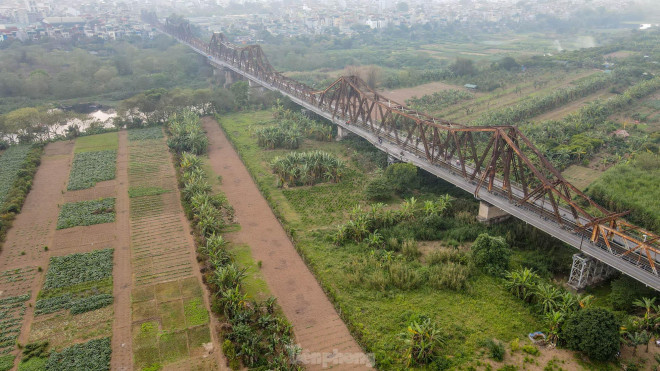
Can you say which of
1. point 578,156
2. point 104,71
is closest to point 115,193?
point 578,156

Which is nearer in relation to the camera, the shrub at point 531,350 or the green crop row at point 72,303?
the shrub at point 531,350

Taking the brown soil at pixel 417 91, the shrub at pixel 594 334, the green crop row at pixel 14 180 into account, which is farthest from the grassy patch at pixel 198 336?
the brown soil at pixel 417 91

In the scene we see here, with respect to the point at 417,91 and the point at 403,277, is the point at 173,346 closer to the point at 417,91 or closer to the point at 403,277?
the point at 403,277

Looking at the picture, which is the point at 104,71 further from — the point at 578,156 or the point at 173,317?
the point at 578,156

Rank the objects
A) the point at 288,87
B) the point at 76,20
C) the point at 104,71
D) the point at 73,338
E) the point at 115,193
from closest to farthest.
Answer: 1. the point at 73,338
2. the point at 115,193
3. the point at 288,87
4. the point at 104,71
5. the point at 76,20

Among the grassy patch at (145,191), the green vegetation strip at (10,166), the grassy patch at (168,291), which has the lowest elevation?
the grassy patch at (168,291)

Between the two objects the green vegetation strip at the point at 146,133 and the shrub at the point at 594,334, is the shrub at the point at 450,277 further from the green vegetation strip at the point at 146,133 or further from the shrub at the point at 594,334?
the green vegetation strip at the point at 146,133

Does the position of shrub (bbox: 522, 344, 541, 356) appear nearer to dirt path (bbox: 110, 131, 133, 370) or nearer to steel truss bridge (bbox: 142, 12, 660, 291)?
steel truss bridge (bbox: 142, 12, 660, 291)
